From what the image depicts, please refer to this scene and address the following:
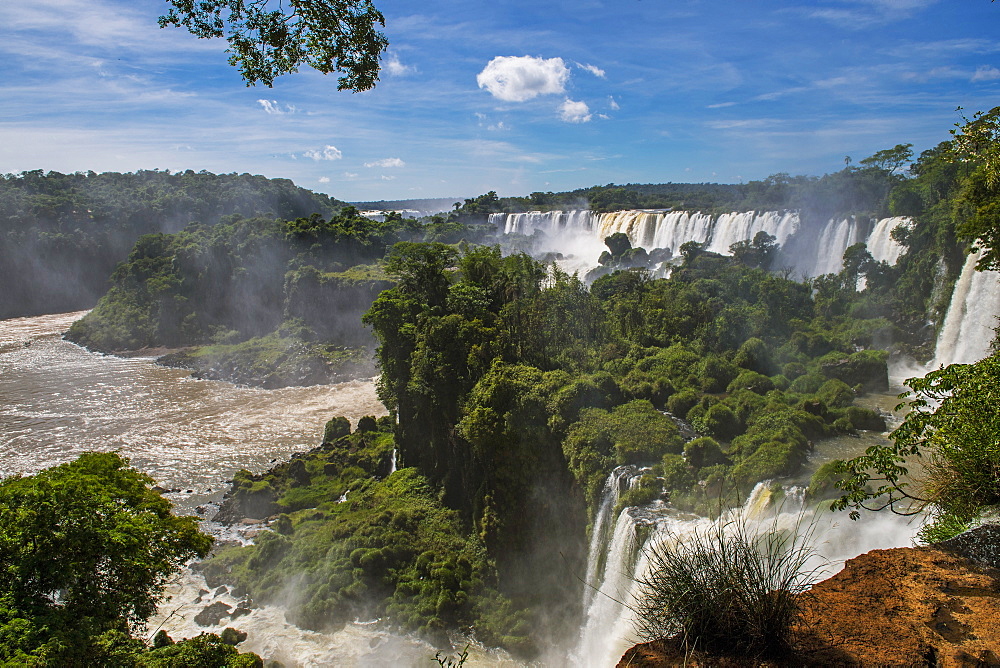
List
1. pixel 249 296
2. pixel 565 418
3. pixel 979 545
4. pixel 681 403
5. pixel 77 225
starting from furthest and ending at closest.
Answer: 1. pixel 77 225
2. pixel 249 296
3. pixel 681 403
4. pixel 565 418
5. pixel 979 545

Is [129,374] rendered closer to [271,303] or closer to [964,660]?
[271,303]

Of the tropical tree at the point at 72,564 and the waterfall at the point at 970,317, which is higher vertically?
the waterfall at the point at 970,317

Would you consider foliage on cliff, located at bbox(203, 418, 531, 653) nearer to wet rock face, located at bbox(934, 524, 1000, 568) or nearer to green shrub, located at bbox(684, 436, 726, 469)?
green shrub, located at bbox(684, 436, 726, 469)

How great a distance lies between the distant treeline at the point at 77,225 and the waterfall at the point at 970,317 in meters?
78.7

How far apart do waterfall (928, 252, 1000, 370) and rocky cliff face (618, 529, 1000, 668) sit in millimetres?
19543

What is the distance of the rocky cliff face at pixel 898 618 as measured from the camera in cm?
514

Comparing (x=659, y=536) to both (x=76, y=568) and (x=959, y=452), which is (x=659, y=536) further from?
(x=76, y=568)

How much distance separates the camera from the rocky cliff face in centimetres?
514

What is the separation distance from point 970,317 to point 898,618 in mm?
22395

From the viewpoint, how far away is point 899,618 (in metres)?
5.62

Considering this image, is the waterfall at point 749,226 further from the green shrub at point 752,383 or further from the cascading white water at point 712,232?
the green shrub at point 752,383

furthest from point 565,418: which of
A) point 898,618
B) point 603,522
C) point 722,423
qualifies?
point 898,618

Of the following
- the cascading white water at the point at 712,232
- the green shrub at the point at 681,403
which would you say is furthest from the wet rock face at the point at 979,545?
the cascading white water at the point at 712,232

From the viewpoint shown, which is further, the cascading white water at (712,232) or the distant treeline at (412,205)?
the distant treeline at (412,205)
